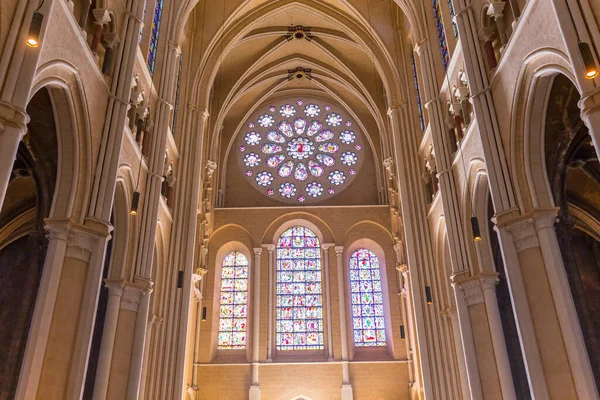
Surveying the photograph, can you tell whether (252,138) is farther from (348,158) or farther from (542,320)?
(542,320)

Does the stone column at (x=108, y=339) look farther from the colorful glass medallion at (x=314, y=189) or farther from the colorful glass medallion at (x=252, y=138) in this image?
the colorful glass medallion at (x=252, y=138)

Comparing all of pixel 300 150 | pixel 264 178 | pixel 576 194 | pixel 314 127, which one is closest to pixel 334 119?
pixel 314 127

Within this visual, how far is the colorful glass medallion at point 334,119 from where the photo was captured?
2884 cm

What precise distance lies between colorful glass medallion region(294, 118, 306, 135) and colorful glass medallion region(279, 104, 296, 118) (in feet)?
1.45

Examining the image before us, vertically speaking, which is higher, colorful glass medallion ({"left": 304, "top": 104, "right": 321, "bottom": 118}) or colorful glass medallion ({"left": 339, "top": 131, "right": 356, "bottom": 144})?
colorful glass medallion ({"left": 304, "top": 104, "right": 321, "bottom": 118})

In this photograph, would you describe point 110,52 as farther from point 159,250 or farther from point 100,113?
point 159,250

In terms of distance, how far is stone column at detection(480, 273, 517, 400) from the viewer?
38.3 ft

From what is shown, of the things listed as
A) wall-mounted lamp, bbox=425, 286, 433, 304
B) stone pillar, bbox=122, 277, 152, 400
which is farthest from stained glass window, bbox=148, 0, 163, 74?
wall-mounted lamp, bbox=425, 286, 433, 304

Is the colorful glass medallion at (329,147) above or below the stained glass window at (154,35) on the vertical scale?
above

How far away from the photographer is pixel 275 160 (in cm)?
2786

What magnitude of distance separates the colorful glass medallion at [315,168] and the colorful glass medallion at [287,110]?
290 centimetres

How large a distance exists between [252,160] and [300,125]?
3.13 metres

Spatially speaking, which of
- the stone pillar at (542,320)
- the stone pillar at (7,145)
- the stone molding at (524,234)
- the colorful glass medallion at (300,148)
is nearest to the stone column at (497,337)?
the stone pillar at (542,320)

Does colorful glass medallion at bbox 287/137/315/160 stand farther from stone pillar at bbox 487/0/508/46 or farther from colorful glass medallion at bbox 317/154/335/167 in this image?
stone pillar at bbox 487/0/508/46
